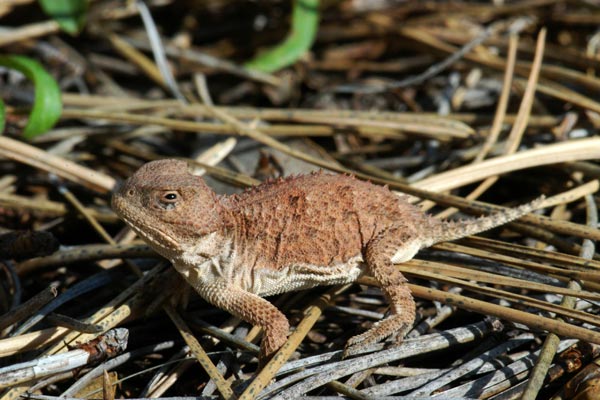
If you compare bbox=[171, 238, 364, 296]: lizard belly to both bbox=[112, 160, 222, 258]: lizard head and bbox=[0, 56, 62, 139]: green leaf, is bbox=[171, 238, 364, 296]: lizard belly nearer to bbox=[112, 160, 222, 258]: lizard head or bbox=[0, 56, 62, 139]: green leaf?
bbox=[112, 160, 222, 258]: lizard head

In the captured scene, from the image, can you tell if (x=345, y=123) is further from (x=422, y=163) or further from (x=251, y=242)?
(x=251, y=242)

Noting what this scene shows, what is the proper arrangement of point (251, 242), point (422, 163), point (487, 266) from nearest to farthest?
point (251, 242) → point (487, 266) → point (422, 163)

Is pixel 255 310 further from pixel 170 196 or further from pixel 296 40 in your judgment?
pixel 296 40

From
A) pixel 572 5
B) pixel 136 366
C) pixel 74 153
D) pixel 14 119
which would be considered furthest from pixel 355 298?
→ pixel 572 5

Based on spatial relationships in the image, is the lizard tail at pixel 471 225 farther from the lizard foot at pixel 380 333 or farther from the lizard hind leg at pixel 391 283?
the lizard foot at pixel 380 333

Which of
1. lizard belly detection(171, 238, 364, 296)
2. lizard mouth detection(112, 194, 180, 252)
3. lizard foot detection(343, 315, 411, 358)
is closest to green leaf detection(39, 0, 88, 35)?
lizard mouth detection(112, 194, 180, 252)

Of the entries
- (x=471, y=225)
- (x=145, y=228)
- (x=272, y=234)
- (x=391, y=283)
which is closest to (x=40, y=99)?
(x=145, y=228)
